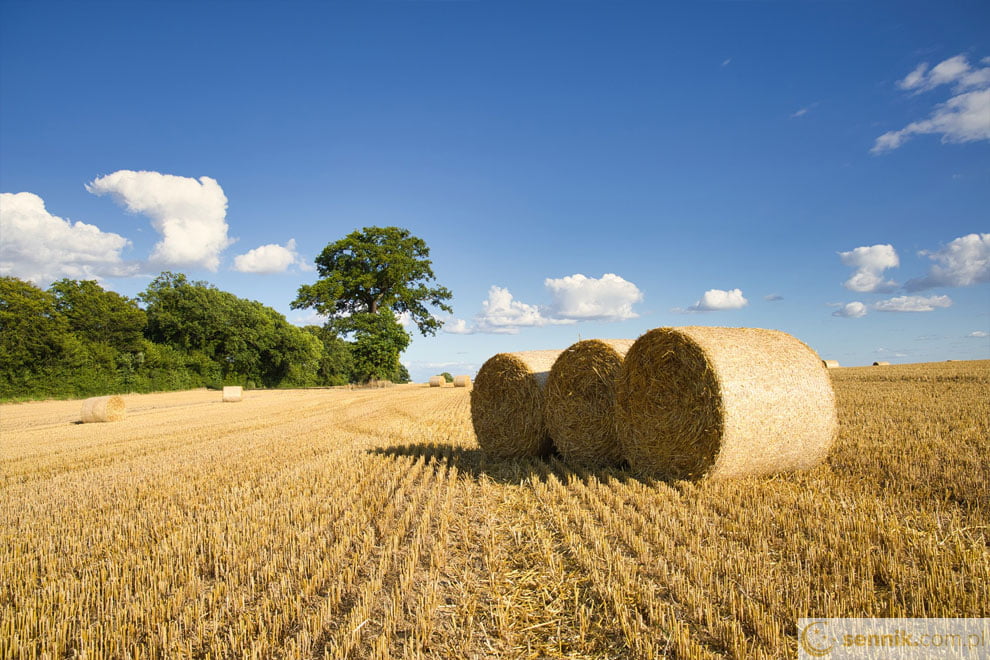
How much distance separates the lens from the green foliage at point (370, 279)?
35906 millimetres

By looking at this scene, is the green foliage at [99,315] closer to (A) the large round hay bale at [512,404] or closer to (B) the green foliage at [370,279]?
(B) the green foliage at [370,279]

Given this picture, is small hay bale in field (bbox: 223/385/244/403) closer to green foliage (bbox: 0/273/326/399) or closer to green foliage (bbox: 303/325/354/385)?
green foliage (bbox: 0/273/326/399)

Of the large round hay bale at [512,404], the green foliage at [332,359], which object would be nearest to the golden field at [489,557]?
the large round hay bale at [512,404]

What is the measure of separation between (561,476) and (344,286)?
3409 cm

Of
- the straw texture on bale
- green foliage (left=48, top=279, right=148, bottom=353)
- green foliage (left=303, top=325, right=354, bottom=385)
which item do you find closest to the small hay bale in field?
the straw texture on bale

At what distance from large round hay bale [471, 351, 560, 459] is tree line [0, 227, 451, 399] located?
26.5 meters

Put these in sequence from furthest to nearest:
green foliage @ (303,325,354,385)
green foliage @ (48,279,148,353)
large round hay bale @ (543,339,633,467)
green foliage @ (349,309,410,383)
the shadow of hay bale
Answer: green foliage @ (303,325,354,385), green foliage @ (349,309,410,383), green foliage @ (48,279,148,353), large round hay bale @ (543,339,633,467), the shadow of hay bale

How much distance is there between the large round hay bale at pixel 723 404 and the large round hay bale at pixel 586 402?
0.33m

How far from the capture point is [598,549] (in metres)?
3.35

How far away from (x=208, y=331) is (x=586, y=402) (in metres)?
36.6

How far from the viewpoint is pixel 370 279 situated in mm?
37031

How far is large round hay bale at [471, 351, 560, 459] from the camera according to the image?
265 inches

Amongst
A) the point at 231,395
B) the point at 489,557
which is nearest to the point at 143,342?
the point at 231,395

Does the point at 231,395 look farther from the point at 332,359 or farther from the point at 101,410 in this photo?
the point at 332,359
